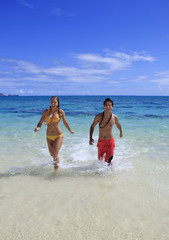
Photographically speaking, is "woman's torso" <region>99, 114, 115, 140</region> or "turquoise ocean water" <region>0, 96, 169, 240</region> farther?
"woman's torso" <region>99, 114, 115, 140</region>

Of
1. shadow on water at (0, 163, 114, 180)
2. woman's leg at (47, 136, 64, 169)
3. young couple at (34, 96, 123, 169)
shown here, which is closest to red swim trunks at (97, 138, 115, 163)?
young couple at (34, 96, 123, 169)

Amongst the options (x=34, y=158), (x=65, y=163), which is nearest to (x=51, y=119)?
(x=65, y=163)

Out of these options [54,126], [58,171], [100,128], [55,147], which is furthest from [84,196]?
[54,126]

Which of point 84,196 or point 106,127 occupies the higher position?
point 106,127

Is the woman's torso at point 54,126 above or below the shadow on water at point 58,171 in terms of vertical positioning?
above

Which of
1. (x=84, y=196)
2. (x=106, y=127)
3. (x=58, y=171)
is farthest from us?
(x=58, y=171)

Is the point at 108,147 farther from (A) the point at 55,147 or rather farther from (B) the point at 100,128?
(A) the point at 55,147

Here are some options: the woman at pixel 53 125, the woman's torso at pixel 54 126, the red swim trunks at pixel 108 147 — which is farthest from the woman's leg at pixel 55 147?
the red swim trunks at pixel 108 147

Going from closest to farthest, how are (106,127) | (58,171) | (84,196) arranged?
(84,196), (106,127), (58,171)

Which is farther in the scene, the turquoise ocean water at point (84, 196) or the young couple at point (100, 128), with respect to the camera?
the young couple at point (100, 128)

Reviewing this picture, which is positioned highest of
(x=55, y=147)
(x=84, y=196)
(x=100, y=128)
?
(x=100, y=128)

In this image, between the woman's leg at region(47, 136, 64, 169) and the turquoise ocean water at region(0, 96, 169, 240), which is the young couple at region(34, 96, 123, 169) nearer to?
the woman's leg at region(47, 136, 64, 169)

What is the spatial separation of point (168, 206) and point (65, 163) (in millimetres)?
2908

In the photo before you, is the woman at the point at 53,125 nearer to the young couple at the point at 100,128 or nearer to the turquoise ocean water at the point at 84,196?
the young couple at the point at 100,128
